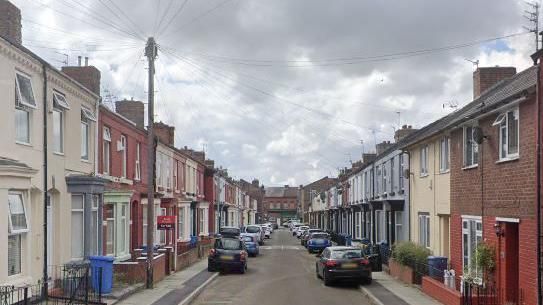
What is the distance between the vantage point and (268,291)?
2241 cm

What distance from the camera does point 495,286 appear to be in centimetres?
1579

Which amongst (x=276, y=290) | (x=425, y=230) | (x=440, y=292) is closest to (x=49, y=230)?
(x=276, y=290)

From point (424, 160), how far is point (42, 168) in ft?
47.2

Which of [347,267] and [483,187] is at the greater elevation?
[483,187]

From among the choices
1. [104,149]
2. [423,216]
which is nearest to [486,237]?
[423,216]

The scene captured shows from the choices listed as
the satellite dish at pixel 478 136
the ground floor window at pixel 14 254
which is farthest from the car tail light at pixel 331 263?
the ground floor window at pixel 14 254

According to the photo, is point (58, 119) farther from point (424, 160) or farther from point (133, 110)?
point (424, 160)

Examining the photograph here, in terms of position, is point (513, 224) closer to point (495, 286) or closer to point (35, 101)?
point (495, 286)

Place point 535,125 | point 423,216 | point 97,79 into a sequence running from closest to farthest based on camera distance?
point 535,125 < point 97,79 < point 423,216

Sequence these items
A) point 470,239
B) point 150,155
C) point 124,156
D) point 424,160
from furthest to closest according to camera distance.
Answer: point 124,156
point 424,160
point 150,155
point 470,239

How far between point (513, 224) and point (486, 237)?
1597mm

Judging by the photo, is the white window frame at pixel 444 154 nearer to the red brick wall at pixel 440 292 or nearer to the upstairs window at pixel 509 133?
the red brick wall at pixel 440 292

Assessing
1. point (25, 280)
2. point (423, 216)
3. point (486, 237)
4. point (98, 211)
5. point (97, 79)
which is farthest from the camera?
point (423, 216)

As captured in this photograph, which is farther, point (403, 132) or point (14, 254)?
point (403, 132)
